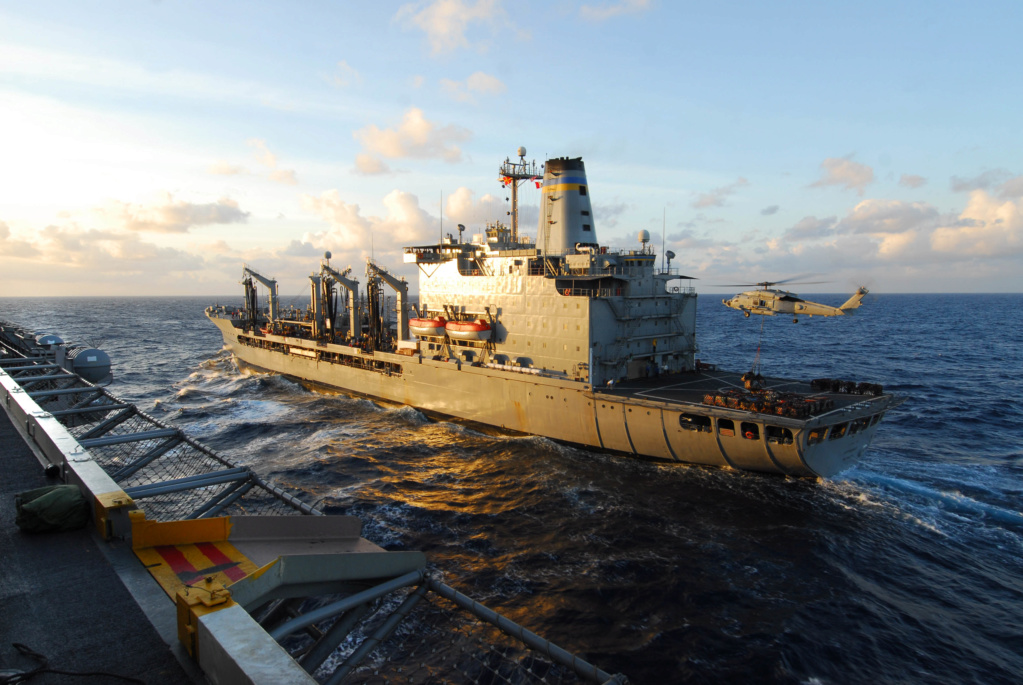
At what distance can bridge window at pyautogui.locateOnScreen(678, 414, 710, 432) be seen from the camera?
2356 cm

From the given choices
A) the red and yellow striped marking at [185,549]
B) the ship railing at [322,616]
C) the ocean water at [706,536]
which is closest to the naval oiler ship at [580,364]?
the ocean water at [706,536]

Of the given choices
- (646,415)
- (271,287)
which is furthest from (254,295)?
(646,415)

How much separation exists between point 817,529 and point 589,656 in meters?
11.1

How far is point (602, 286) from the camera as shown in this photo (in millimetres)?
29516

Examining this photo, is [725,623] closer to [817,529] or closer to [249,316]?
[817,529]

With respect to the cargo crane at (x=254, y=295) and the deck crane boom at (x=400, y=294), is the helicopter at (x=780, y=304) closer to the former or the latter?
the deck crane boom at (x=400, y=294)

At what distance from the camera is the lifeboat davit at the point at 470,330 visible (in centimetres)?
3162

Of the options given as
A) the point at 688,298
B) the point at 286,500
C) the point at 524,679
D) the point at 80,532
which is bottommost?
the point at 524,679

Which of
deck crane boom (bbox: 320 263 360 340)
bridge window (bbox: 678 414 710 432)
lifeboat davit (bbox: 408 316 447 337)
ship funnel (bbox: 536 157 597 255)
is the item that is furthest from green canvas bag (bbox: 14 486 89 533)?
deck crane boom (bbox: 320 263 360 340)

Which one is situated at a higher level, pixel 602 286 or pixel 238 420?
pixel 602 286

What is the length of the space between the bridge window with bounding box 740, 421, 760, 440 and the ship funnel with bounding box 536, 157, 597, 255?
14256 mm

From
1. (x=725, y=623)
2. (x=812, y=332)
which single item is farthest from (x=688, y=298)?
(x=812, y=332)

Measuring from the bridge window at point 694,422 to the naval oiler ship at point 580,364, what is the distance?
46mm

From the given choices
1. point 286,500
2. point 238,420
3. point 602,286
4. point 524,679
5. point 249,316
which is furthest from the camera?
point 249,316
